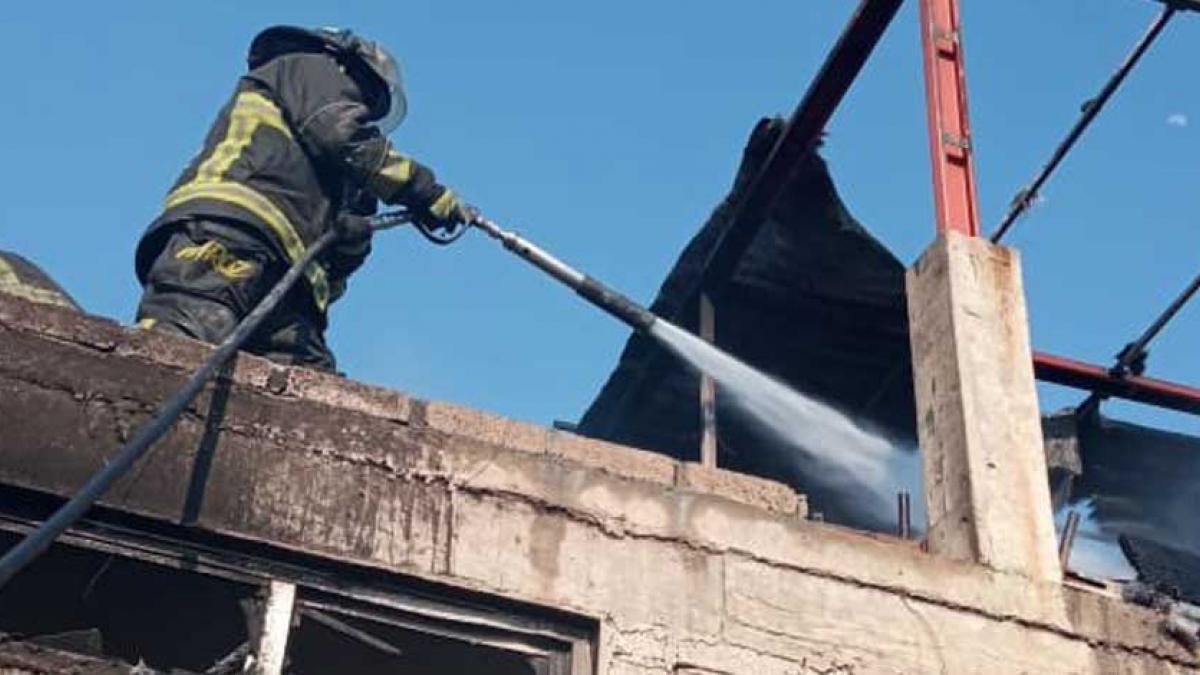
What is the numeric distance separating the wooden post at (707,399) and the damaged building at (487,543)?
4.31 ft

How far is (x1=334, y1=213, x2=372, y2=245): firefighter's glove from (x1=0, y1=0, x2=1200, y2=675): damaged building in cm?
109

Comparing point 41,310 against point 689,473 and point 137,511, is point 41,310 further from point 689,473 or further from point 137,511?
point 689,473

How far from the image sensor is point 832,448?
30.9 ft

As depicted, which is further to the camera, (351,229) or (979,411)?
(351,229)

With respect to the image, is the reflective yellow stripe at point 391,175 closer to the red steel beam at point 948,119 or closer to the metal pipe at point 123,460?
the metal pipe at point 123,460

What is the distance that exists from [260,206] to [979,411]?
2754 millimetres

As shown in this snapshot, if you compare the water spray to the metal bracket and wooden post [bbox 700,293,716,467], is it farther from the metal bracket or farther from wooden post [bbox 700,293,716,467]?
the metal bracket

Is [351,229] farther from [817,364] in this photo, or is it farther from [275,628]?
[817,364]

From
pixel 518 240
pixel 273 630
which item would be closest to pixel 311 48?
pixel 518 240

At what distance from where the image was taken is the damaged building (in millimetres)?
4863

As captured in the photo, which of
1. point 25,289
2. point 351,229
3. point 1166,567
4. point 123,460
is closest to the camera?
point 123,460

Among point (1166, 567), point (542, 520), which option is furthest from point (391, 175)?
point (1166, 567)

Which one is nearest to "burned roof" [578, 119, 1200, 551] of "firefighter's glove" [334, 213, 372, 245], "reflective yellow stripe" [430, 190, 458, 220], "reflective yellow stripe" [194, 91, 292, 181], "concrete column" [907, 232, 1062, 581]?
"concrete column" [907, 232, 1062, 581]

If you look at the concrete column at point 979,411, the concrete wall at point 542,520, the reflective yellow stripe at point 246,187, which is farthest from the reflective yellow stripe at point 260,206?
the concrete column at point 979,411
